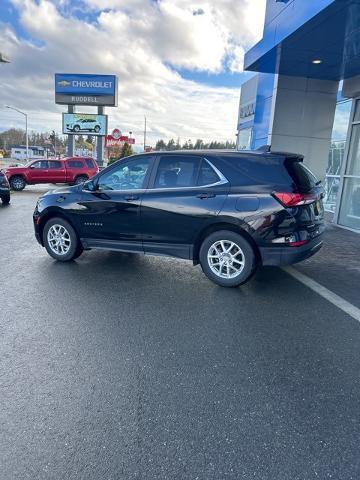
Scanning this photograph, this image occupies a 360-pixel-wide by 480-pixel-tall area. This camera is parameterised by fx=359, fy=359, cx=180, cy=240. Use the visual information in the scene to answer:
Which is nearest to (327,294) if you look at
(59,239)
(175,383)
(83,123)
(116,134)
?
(175,383)

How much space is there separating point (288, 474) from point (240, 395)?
72 centimetres

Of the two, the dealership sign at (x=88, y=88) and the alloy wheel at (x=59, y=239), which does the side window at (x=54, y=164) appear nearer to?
the dealership sign at (x=88, y=88)

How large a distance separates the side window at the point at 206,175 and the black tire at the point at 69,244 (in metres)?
2.36

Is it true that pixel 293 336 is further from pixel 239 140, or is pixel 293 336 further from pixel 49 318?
pixel 239 140

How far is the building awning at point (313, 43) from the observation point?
649cm

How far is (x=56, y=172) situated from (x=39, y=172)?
37.1 inches

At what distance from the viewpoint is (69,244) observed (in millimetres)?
6070

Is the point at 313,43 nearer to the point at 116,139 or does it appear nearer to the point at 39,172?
the point at 39,172

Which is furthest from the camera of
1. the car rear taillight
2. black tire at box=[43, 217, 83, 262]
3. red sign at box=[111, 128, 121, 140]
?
red sign at box=[111, 128, 121, 140]

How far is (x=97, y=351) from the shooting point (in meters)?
3.31

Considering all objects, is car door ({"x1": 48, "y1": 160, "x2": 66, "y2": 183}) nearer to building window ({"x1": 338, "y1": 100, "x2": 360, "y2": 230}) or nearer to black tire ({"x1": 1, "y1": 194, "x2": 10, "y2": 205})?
black tire ({"x1": 1, "y1": 194, "x2": 10, "y2": 205})

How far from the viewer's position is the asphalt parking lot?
83.7 inches

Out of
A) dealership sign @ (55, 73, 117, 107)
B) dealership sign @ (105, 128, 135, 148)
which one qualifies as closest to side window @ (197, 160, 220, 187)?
dealership sign @ (55, 73, 117, 107)

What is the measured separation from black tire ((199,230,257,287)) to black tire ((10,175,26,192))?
17.9 m
